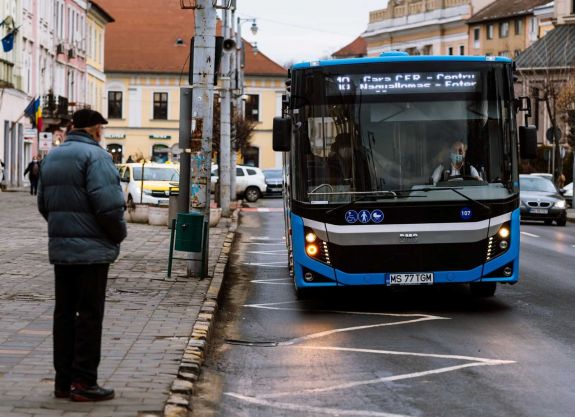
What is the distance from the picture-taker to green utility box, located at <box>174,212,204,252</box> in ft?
57.1

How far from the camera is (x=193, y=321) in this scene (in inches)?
499

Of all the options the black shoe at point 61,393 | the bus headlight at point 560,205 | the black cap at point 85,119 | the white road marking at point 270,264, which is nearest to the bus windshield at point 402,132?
the black cap at point 85,119

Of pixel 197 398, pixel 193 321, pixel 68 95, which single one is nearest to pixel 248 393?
pixel 197 398

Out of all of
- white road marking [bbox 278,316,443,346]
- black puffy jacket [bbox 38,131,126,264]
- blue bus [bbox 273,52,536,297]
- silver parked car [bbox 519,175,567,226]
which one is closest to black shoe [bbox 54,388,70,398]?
black puffy jacket [bbox 38,131,126,264]

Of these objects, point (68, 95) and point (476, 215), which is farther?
point (68, 95)

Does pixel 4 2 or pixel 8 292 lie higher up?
pixel 4 2

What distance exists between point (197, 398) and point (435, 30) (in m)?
123

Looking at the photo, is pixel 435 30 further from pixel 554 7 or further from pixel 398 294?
pixel 398 294

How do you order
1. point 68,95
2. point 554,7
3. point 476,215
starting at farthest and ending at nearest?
point 554,7, point 68,95, point 476,215

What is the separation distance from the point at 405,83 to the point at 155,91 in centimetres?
9066

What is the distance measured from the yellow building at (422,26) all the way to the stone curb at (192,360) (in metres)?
107

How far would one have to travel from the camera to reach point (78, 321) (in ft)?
27.9

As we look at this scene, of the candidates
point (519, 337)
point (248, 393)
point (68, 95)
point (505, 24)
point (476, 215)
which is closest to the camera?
point (248, 393)

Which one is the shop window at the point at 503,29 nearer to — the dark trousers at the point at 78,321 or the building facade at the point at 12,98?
the building facade at the point at 12,98
